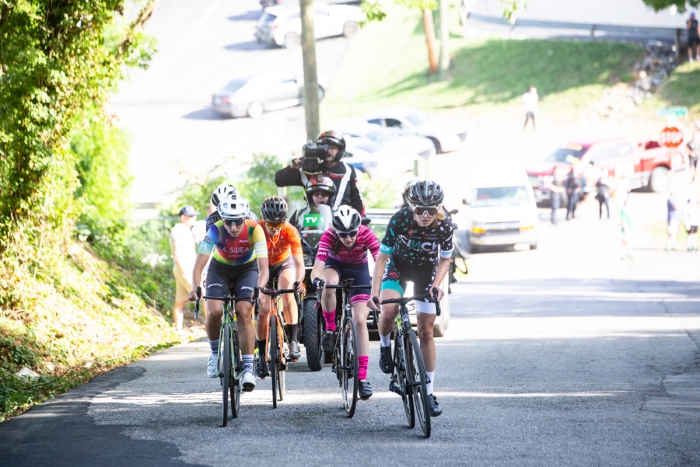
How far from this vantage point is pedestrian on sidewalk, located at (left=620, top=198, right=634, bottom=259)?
83.6 feet

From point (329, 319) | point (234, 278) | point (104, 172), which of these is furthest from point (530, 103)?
point (234, 278)

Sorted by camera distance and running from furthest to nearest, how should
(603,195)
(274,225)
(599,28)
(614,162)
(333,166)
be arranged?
1. (599,28)
2. (614,162)
3. (603,195)
4. (333,166)
5. (274,225)

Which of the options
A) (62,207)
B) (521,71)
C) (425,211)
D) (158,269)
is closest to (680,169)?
(521,71)

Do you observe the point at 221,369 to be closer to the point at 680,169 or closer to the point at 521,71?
the point at 680,169

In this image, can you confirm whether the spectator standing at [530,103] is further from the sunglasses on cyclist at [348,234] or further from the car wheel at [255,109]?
the sunglasses on cyclist at [348,234]

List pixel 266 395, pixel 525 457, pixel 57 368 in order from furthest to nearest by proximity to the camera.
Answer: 1. pixel 57 368
2. pixel 266 395
3. pixel 525 457

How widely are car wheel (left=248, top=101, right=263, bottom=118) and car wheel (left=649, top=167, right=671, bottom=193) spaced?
16.5 meters

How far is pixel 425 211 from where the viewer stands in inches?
335

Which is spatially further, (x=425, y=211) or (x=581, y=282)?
(x=581, y=282)

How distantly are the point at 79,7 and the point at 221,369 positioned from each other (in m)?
6.95

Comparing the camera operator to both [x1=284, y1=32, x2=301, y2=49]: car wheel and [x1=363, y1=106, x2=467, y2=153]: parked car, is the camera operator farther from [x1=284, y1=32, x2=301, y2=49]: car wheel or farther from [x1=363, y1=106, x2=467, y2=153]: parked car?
[x1=284, y1=32, x2=301, y2=49]: car wheel

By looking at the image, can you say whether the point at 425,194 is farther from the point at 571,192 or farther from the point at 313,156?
the point at 571,192

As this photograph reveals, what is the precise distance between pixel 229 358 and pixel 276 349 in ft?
2.96

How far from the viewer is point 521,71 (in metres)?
47.8
